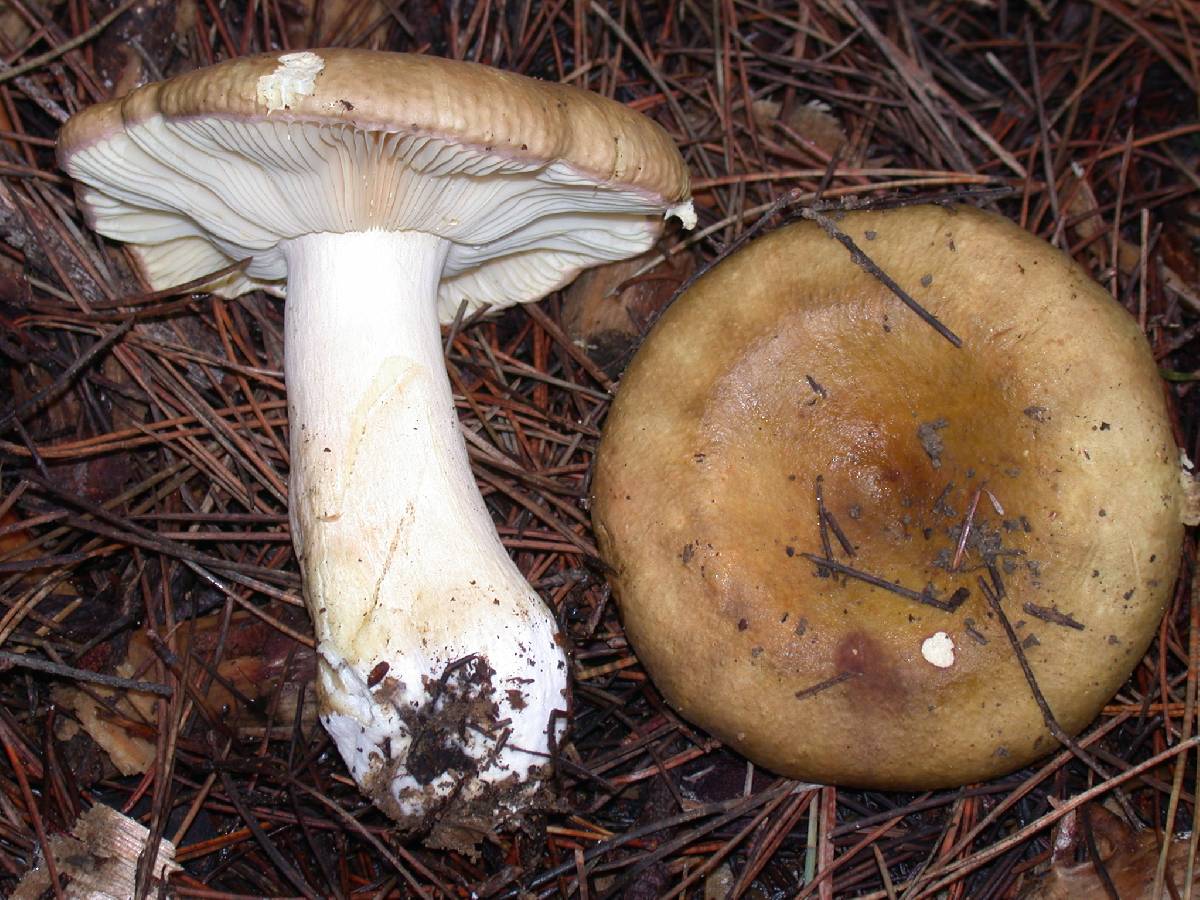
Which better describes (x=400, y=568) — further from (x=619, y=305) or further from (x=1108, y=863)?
(x=1108, y=863)

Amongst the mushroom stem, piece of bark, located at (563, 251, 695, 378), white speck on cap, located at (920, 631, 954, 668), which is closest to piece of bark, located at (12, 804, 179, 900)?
the mushroom stem

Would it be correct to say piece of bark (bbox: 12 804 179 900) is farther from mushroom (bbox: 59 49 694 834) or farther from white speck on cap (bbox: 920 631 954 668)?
white speck on cap (bbox: 920 631 954 668)

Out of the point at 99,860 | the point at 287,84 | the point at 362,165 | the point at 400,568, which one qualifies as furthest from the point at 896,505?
the point at 99,860

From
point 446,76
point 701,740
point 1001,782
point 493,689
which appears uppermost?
point 446,76

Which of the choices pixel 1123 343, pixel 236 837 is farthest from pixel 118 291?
pixel 1123 343

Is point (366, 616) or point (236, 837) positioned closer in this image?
point (366, 616)

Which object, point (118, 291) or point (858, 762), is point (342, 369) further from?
point (858, 762)

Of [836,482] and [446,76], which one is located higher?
[446,76]
